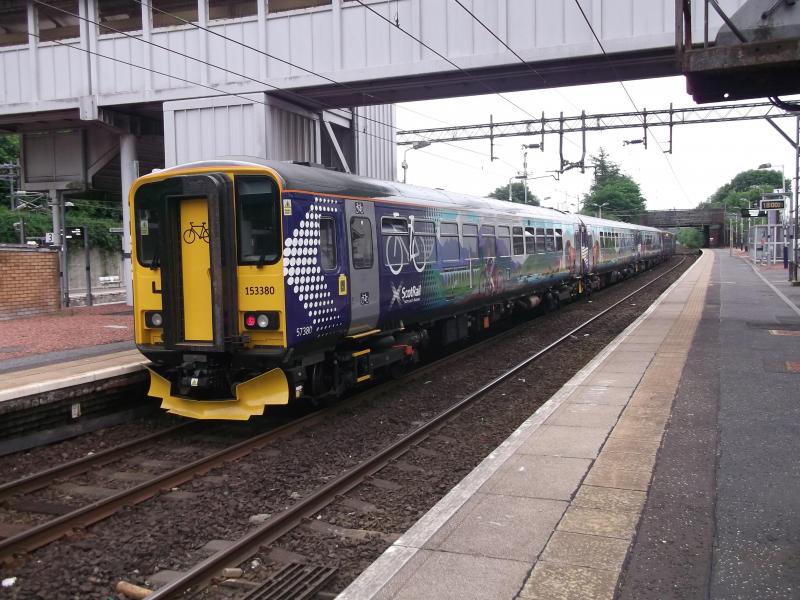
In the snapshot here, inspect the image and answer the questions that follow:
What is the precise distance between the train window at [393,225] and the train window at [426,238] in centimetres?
44

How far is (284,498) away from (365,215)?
13.5 ft

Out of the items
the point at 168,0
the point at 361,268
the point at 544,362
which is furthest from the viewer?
the point at 168,0

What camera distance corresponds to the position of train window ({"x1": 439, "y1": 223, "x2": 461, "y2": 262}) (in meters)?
11.8

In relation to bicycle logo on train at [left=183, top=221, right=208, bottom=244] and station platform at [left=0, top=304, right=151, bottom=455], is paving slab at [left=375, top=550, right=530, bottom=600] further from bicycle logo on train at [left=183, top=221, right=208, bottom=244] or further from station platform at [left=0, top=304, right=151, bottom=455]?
station platform at [left=0, top=304, right=151, bottom=455]

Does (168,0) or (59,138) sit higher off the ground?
(168,0)

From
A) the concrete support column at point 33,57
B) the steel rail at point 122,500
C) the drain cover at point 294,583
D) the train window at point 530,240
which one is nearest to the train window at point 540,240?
the train window at point 530,240

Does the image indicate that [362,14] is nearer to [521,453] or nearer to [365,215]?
[365,215]

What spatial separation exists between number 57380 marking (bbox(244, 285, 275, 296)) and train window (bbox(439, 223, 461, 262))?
4572 millimetres

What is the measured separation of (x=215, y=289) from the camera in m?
7.71

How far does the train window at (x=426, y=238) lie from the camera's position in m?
10.8

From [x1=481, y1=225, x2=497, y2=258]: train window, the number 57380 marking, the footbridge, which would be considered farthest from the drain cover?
the footbridge

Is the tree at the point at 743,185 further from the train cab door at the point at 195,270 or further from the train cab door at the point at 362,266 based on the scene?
the train cab door at the point at 195,270

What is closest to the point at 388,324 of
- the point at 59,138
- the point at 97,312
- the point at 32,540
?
the point at 32,540

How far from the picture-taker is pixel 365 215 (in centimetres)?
921
